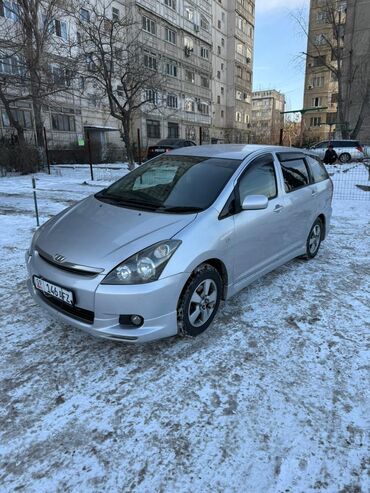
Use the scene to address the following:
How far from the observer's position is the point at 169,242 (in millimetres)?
2660

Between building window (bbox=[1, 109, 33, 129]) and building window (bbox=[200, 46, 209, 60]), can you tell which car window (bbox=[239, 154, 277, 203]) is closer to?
building window (bbox=[1, 109, 33, 129])

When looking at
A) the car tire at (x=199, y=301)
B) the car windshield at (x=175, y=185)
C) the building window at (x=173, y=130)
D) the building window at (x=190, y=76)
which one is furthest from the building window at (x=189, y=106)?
the car tire at (x=199, y=301)

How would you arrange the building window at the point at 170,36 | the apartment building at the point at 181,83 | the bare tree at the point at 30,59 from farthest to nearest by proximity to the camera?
1. the building window at the point at 170,36
2. the apartment building at the point at 181,83
3. the bare tree at the point at 30,59

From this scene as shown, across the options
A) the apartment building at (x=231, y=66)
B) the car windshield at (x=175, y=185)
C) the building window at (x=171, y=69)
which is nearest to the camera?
the car windshield at (x=175, y=185)

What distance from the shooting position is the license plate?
2586 millimetres

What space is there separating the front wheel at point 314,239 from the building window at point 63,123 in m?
26.7

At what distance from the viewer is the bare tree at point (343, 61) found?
2995 cm

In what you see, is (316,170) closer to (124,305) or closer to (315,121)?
(124,305)

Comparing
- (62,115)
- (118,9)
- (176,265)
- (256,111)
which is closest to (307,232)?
(176,265)

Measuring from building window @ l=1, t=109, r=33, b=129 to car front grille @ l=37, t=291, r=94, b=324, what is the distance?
2537 centimetres

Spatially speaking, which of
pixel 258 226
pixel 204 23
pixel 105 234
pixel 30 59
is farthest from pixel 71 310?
pixel 204 23

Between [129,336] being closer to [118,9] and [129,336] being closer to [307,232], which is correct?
[307,232]

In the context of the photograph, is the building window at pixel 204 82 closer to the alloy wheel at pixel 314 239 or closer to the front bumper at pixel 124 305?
the alloy wheel at pixel 314 239

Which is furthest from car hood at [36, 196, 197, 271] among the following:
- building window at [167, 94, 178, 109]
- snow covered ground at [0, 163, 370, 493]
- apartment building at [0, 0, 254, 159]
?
building window at [167, 94, 178, 109]
